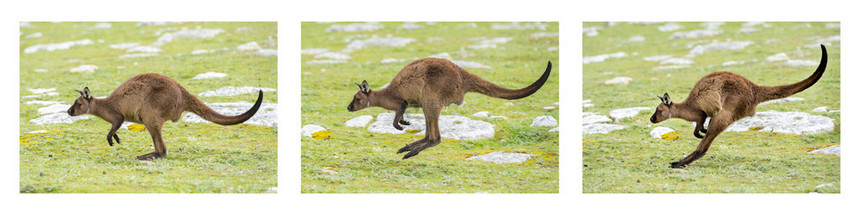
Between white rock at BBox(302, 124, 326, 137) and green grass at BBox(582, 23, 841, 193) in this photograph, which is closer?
green grass at BBox(582, 23, 841, 193)

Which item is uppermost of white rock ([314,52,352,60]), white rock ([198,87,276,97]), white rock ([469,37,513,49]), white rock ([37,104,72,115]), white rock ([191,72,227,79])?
white rock ([469,37,513,49])

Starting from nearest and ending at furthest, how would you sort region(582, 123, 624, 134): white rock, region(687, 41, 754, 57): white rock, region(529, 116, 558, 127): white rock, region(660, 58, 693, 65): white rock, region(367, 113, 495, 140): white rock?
region(367, 113, 495, 140): white rock → region(529, 116, 558, 127): white rock → region(582, 123, 624, 134): white rock → region(660, 58, 693, 65): white rock → region(687, 41, 754, 57): white rock

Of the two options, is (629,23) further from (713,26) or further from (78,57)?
(78,57)

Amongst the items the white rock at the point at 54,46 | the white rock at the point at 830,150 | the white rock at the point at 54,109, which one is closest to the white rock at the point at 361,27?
the white rock at the point at 54,109

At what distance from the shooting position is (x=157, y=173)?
9.64 metres

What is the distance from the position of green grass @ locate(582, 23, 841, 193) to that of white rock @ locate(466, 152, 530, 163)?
0.91 m

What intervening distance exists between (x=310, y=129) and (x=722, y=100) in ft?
17.7

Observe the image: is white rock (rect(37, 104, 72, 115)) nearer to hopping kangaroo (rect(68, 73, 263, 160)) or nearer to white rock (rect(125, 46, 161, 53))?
hopping kangaroo (rect(68, 73, 263, 160))

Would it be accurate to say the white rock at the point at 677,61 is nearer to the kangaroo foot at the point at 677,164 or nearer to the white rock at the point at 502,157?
the kangaroo foot at the point at 677,164

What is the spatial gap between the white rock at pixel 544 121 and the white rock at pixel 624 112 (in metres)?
1.18

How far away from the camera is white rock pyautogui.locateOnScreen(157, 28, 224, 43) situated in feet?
41.2

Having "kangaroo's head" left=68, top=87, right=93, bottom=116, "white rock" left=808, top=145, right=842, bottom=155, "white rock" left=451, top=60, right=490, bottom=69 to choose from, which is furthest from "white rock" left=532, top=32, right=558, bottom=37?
"kangaroo's head" left=68, top=87, right=93, bottom=116

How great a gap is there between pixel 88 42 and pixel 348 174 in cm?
630

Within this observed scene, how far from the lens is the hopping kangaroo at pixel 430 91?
32.3 ft
